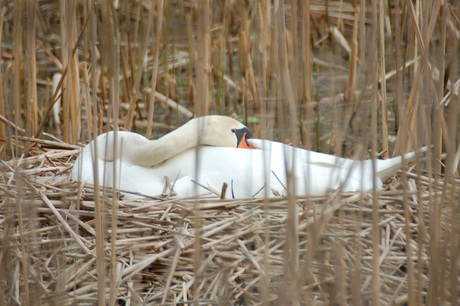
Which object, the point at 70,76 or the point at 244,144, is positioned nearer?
the point at 244,144

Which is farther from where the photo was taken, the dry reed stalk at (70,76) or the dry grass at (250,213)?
the dry reed stalk at (70,76)

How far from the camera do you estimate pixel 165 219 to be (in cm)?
228

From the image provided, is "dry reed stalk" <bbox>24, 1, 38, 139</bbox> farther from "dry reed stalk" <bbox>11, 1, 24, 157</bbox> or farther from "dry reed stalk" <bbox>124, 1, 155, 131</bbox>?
"dry reed stalk" <bbox>124, 1, 155, 131</bbox>

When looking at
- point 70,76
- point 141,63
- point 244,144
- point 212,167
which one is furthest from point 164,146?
point 70,76

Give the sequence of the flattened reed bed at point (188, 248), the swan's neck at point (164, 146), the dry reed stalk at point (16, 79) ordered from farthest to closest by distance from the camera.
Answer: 1. the swan's neck at point (164, 146)
2. the dry reed stalk at point (16, 79)
3. the flattened reed bed at point (188, 248)

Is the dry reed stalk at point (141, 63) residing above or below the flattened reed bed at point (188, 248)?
above

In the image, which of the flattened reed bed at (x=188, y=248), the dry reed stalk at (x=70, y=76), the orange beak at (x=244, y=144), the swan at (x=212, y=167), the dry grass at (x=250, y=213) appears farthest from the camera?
the dry reed stalk at (x=70, y=76)

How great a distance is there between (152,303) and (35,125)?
67.1 inches

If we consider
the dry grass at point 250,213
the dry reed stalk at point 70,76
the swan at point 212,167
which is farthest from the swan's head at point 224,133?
the dry reed stalk at point 70,76

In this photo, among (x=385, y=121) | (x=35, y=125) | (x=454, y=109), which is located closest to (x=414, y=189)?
(x=385, y=121)

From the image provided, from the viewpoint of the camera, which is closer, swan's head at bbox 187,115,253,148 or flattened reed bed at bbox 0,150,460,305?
flattened reed bed at bbox 0,150,460,305

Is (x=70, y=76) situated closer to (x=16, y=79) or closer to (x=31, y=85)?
(x=31, y=85)

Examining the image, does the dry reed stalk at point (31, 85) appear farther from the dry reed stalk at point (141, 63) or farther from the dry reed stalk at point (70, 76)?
the dry reed stalk at point (141, 63)

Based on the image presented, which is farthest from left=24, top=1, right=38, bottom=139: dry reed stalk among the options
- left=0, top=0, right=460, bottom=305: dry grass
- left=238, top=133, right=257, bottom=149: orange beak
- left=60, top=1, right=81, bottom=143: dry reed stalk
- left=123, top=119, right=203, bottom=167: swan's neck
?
left=238, top=133, right=257, bottom=149: orange beak
